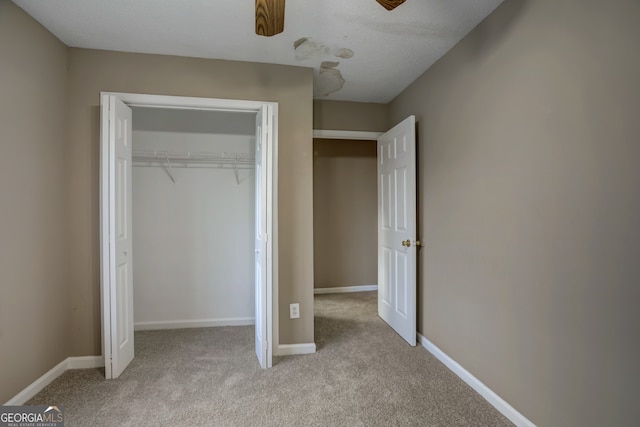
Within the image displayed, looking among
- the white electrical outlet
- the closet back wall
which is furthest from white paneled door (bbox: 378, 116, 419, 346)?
the closet back wall

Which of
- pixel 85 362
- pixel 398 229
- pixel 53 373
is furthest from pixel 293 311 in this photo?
pixel 53 373

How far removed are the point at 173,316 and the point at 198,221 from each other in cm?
103

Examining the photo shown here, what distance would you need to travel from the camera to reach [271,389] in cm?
211

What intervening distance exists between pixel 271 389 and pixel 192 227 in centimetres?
188

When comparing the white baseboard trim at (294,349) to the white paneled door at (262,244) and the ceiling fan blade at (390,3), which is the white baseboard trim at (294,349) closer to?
the white paneled door at (262,244)

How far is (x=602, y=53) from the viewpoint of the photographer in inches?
52.7

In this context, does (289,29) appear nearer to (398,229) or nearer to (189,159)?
(189,159)

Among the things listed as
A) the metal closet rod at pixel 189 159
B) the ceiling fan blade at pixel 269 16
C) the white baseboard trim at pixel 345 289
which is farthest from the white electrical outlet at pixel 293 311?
the ceiling fan blade at pixel 269 16

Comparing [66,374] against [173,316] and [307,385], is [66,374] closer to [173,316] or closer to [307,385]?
[173,316]

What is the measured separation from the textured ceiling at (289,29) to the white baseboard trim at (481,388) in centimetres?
242

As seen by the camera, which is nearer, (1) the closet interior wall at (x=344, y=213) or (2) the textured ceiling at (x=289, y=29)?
(2) the textured ceiling at (x=289, y=29)

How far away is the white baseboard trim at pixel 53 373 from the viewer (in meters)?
1.90

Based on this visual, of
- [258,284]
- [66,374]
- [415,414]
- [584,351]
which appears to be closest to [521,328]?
[584,351]

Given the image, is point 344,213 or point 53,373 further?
point 344,213
